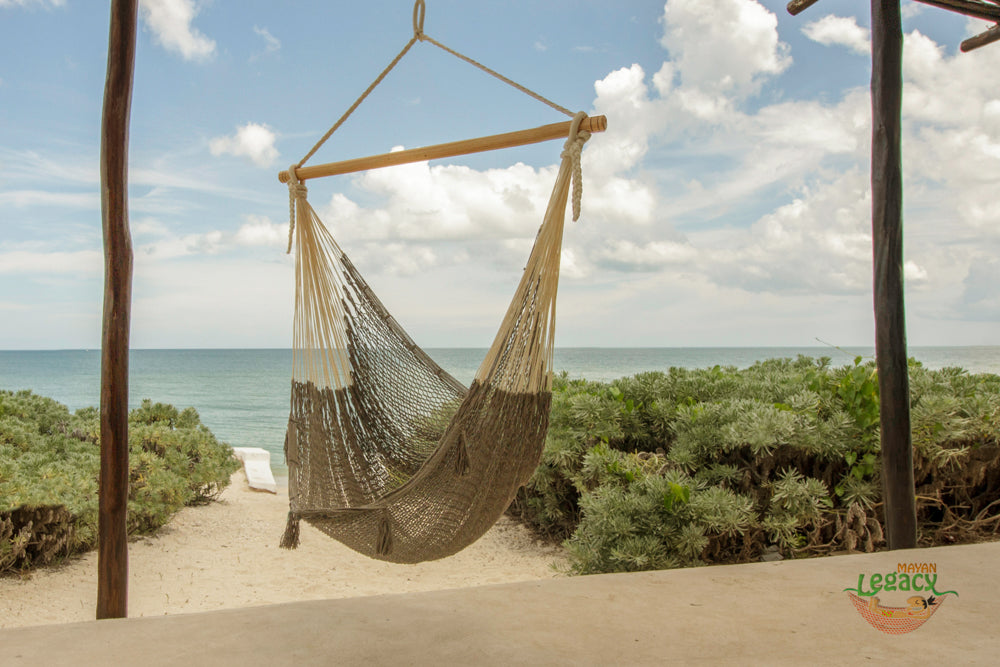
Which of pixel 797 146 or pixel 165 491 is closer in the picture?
Answer: pixel 165 491

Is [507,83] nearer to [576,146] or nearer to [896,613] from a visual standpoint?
[576,146]

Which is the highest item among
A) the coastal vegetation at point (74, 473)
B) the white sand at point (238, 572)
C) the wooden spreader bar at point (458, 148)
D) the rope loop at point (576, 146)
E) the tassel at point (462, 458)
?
the wooden spreader bar at point (458, 148)

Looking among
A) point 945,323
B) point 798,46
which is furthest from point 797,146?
point 945,323

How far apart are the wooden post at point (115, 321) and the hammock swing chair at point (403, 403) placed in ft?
1.17

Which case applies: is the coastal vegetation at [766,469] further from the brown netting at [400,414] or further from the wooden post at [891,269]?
the brown netting at [400,414]

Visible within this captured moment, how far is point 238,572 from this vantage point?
9.29ft

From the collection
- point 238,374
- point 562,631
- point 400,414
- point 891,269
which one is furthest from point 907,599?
point 238,374

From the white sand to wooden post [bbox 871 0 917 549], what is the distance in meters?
1.37

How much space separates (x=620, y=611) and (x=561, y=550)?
1769mm

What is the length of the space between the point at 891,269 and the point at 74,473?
9.99ft

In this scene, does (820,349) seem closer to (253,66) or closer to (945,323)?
(945,323)

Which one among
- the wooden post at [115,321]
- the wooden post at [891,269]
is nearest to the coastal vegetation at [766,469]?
the wooden post at [891,269]

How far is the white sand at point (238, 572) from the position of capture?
93.0 inches

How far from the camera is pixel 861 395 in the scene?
7.49 feet
